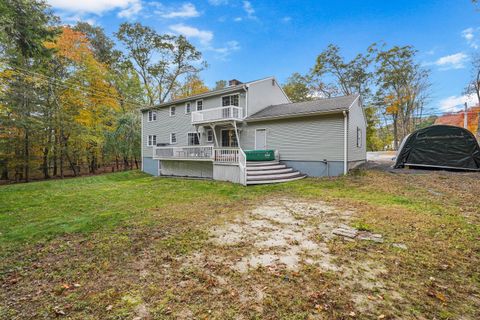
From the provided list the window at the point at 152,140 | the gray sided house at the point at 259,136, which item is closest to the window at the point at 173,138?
the gray sided house at the point at 259,136

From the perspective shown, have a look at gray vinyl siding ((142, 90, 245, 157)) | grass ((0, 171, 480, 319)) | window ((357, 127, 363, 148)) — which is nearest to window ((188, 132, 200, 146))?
gray vinyl siding ((142, 90, 245, 157))

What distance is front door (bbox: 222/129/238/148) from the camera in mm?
15786

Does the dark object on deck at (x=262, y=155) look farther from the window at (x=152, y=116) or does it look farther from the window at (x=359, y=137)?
the window at (x=152, y=116)

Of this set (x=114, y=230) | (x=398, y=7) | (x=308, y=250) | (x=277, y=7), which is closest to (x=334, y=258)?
(x=308, y=250)

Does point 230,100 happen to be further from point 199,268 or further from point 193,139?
point 199,268

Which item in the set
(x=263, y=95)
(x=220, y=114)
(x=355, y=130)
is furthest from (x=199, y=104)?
(x=355, y=130)

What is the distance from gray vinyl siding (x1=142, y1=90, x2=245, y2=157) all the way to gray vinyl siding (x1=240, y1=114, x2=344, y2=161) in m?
3.27

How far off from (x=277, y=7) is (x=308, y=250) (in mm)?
16325

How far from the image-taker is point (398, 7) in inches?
632

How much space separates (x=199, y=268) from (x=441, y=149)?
13703mm

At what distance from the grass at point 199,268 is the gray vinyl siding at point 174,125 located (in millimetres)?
11044

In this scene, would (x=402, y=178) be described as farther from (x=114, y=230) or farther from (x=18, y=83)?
(x=18, y=83)

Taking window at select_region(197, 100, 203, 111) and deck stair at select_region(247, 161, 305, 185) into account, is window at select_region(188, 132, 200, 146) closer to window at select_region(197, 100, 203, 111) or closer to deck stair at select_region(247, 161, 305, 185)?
window at select_region(197, 100, 203, 111)

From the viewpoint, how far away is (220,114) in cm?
1455
